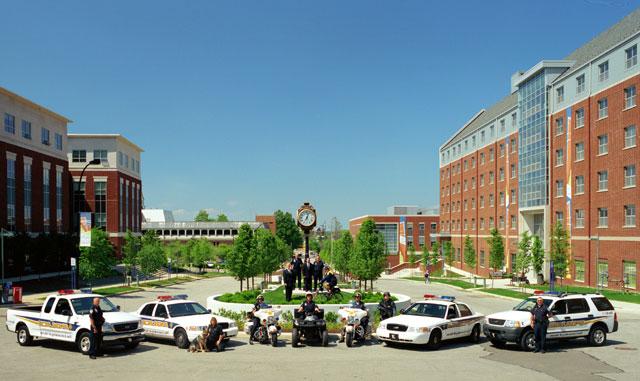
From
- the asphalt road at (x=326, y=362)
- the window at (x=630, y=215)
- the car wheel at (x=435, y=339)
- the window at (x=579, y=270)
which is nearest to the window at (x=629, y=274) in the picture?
the window at (x=630, y=215)

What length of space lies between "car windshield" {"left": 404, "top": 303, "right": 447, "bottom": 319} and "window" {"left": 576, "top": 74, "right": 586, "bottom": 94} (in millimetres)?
36804

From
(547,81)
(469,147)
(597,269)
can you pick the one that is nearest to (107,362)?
(597,269)

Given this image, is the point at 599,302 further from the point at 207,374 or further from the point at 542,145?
the point at 542,145

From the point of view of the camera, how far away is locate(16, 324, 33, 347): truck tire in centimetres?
1978

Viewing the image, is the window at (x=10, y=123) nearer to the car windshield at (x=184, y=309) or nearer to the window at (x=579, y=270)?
the car windshield at (x=184, y=309)

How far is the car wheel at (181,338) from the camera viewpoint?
1923 centimetres

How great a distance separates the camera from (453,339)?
20.3 metres

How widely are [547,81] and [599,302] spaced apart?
39833 mm

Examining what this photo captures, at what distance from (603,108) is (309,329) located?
37484 mm

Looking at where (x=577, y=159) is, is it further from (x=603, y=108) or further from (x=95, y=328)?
(x=95, y=328)

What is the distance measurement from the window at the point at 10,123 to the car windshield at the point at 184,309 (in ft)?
152

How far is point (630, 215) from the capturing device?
4241cm

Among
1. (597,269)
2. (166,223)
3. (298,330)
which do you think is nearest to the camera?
(298,330)

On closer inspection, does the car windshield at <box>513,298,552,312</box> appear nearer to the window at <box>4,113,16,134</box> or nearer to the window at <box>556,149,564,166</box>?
the window at <box>556,149,564,166</box>
